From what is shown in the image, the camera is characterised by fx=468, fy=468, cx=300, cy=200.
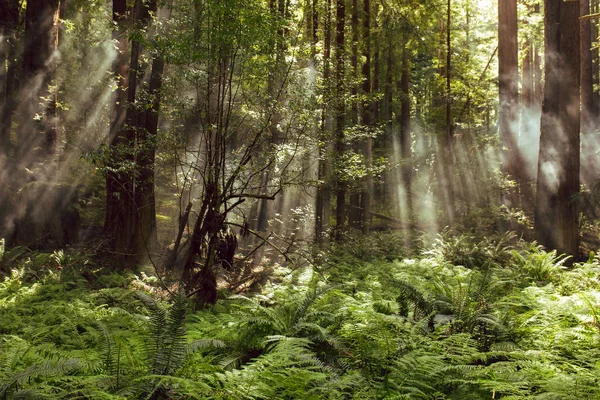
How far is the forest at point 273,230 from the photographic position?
3725 mm

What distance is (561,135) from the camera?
1111cm

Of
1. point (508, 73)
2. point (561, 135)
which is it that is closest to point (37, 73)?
point (561, 135)

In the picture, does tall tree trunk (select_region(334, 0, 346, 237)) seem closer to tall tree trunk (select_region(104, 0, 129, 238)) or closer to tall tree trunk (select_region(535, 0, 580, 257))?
tall tree trunk (select_region(535, 0, 580, 257))

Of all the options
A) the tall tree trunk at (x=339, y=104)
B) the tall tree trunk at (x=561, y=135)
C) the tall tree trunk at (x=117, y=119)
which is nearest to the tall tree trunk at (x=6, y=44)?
the tall tree trunk at (x=117, y=119)

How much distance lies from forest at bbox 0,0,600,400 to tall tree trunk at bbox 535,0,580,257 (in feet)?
0.16

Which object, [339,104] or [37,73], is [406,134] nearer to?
[339,104]

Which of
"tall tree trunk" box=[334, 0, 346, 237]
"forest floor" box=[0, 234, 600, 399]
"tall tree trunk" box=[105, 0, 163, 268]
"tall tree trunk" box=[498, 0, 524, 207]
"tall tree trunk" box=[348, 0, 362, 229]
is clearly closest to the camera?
"forest floor" box=[0, 234, 600, 399]

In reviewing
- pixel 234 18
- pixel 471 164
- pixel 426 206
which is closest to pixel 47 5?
pixel 234 18

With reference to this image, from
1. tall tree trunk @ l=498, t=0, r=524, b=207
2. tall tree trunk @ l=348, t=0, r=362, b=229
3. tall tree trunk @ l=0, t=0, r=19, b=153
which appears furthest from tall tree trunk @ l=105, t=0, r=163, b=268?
tall tree trunk @ l=498, t=0, r=524, b=207

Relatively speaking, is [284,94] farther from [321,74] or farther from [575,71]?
[575,71]

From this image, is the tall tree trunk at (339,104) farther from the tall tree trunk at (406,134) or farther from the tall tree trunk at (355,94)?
the tall tree trunk at (406,134)

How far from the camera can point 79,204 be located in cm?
1357

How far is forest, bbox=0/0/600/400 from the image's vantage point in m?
3.72

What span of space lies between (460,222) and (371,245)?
5351mm
